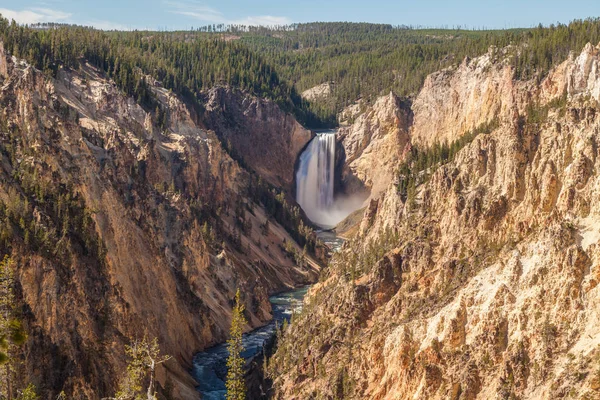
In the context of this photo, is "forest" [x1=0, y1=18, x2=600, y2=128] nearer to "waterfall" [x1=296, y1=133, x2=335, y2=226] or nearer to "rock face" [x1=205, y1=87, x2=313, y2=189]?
"rock face" [x1=205, y1=87, x2=313, y2=189]

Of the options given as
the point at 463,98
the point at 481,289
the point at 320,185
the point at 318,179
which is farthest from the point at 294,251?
the point at 481,289

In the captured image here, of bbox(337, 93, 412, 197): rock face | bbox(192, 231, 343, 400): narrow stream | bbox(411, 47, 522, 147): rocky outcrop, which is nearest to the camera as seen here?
bbox(192, 231, 343, 400): narrow stream

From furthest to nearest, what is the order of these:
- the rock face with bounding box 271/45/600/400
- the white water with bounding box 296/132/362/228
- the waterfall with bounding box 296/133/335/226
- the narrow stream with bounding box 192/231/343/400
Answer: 1. the waterfall with bounding box 296/133/335/226
2. the white water with bounding box 296/132/362/228
3. the narrow stream with bounding box 192/231/343/400
4. the rock face with bounding box 271/45/600/400

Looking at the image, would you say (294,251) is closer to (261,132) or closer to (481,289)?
(261,132)

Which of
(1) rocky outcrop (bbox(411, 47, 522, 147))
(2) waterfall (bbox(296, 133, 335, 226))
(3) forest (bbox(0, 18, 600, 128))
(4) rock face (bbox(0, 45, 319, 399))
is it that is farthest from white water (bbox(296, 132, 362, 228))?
(4) rock face (bbox(0, 45, 319, 399))

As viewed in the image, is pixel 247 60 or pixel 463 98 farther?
pixel 247 60

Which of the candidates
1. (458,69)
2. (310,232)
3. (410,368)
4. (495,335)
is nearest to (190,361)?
(410,368)
